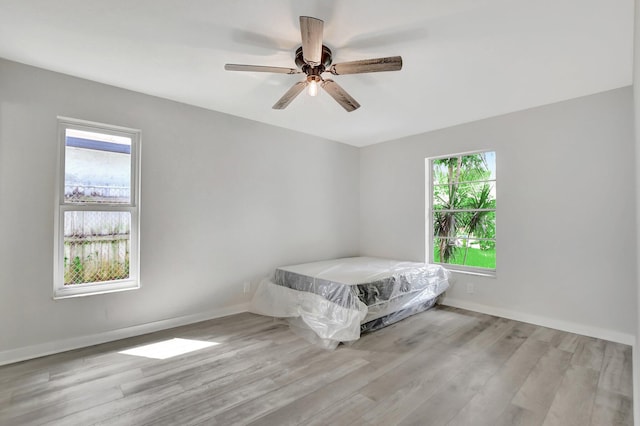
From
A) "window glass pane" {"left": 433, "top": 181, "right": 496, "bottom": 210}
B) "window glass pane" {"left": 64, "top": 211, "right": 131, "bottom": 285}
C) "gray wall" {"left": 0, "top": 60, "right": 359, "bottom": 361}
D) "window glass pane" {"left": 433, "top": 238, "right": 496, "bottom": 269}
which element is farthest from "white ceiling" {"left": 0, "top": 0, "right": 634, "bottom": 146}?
"window glass pane" {"left": 433, "top": 238, "right": 496, "bottom": 269}

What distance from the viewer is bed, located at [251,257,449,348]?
288cm

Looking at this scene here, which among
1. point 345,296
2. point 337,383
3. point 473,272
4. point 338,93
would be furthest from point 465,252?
point 338,93

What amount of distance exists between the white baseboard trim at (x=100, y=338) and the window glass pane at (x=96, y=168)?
4.19ft

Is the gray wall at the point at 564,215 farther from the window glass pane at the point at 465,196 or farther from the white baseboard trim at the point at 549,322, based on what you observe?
the window glass pane at the point at 465,196

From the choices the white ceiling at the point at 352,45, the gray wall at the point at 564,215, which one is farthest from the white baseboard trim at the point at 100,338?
the gray wall at the point at 564,215

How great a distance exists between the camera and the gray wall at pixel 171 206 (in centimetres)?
250

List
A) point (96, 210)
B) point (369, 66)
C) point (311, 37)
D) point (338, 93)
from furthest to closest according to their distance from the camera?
point (96, 210) → point (338, 93) → point (369, 66) → point (311, 37)

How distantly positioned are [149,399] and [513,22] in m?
3.47

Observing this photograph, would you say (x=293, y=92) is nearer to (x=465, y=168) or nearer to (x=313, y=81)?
(x=313, y=81)

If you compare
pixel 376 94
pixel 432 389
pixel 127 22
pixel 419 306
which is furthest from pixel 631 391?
pixel 127 22

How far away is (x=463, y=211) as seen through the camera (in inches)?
163

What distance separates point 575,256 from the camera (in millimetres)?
3141

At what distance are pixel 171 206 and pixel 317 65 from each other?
85.5 inches

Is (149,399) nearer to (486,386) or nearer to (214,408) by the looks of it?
(214,408)
